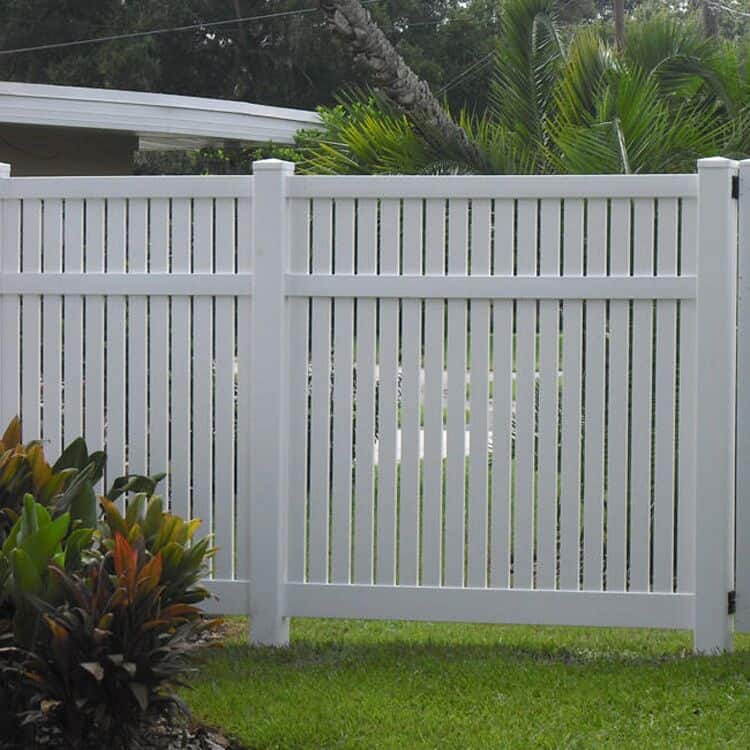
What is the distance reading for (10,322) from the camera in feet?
16.8

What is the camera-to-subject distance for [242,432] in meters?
4.95

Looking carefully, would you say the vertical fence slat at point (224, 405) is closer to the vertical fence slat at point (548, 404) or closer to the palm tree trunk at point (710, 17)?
the vertical fence slat at point (548, 404)

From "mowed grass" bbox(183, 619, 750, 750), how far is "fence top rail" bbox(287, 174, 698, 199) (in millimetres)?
1624

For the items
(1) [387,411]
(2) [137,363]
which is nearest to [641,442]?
(1) [387,411]

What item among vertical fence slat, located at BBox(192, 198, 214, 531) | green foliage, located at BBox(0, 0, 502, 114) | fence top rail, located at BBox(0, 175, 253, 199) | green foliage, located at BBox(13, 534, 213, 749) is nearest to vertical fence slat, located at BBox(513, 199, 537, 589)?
fence top rail, located at BBox(0, 175, 253, 199)

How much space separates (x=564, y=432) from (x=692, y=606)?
76 centimetres

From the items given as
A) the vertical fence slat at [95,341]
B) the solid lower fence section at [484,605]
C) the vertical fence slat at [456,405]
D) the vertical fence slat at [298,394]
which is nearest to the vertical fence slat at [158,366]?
the vertical fence slat at [95,341]

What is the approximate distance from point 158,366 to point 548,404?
4.73 feet

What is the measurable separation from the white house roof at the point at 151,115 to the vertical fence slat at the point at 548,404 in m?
7.43

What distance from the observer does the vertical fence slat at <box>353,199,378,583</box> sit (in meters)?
4.87

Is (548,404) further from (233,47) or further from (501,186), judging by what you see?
(233,47)

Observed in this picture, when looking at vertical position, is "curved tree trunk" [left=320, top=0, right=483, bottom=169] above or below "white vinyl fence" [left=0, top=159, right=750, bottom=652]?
above

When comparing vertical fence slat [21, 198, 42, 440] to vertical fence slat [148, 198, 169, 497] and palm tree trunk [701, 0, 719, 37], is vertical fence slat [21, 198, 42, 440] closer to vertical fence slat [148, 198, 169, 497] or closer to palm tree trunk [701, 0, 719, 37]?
vertical fence slat [148, 198, 169, 497]

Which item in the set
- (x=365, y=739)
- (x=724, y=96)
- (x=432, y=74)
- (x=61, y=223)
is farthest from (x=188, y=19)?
(x=365, y=739)
